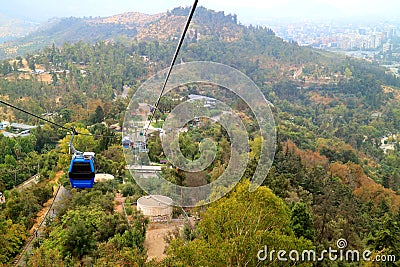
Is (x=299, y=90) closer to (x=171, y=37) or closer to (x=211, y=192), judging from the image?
(x=171, y=37)

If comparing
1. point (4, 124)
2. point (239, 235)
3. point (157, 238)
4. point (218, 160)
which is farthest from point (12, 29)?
point (239, 235)

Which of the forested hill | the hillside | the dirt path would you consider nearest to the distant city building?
the dirt path

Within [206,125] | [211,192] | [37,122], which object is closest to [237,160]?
[211,192]

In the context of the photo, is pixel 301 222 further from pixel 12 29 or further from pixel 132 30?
pixel 12 29
